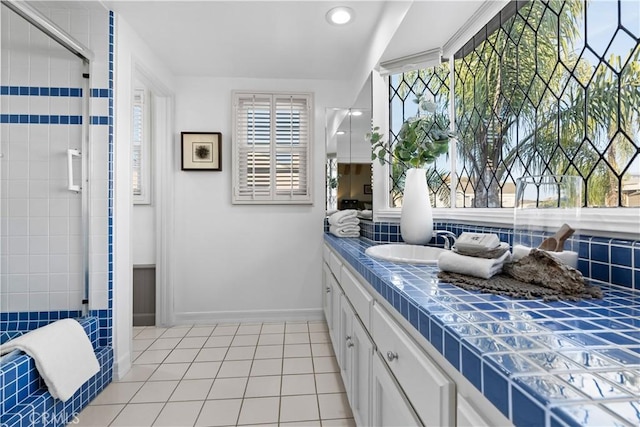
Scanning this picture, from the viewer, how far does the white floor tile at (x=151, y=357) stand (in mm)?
2357

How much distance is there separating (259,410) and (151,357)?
3.75 ft

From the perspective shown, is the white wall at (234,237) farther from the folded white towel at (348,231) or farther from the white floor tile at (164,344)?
the folded white towel at (348,231)

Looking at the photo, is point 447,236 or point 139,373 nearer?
point 447,236

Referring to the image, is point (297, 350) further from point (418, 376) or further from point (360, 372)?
point (418, 376)

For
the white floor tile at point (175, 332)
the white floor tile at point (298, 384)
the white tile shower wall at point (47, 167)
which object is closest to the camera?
the white floor tile at point (298, 384)

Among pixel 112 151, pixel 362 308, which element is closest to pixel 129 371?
pixel 112 151

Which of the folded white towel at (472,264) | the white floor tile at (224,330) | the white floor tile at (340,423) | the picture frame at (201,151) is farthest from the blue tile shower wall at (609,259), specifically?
the picture frame at (201,151)

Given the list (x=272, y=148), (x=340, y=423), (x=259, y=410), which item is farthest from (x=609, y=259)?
(x=272, y=148)

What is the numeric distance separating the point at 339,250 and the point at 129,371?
1.65m

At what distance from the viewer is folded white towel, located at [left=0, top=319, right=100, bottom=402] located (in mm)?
1526

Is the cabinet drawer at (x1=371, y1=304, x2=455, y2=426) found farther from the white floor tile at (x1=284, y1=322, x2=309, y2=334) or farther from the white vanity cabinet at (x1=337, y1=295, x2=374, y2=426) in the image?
the white floor tile at (x1=284, y1=322, x2=309, y2=334)

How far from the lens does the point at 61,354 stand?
1.63 m

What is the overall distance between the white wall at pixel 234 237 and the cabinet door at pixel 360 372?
167 centimetres

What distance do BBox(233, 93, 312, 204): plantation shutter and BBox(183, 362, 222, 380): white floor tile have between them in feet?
4.71
